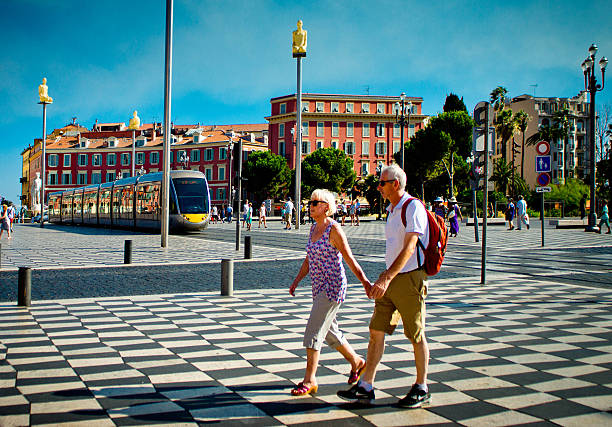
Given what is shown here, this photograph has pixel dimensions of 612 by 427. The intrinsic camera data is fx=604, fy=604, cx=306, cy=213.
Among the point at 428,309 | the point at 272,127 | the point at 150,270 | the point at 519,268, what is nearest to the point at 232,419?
the point at 428,309

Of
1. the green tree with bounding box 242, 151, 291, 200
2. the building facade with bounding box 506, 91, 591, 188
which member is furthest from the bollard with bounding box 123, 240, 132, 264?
the building facade with bounding box 506, 91, 591, 188

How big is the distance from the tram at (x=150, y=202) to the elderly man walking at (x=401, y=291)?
83.1 ft

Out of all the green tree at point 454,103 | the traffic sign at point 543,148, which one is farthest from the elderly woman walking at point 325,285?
the green tree at point 454,103

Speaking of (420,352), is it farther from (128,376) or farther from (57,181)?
(57,181)

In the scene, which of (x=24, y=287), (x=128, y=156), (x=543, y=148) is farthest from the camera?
(x=128, y=156)

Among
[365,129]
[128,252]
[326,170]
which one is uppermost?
[365,129]

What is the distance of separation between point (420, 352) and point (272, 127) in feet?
308

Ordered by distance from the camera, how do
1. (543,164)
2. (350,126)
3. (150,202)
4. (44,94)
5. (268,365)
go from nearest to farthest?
(268,365) < (543,164) < (150,202) < (44,94) < (350,126)

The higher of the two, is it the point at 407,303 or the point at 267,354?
the point at 407,303

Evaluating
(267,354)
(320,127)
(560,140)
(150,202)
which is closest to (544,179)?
(267,354)

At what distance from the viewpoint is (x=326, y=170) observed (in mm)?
80312

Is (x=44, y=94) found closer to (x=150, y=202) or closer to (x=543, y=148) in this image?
(x=150, y=202)

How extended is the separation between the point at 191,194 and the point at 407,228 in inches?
1023

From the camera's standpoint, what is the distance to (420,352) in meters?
4.22
